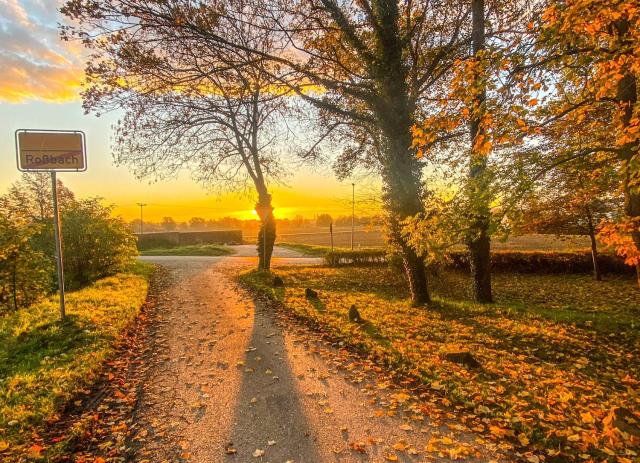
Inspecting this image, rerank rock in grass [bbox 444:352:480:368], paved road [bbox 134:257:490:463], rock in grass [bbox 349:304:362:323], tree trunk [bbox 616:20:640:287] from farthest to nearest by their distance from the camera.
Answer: rock in grass [bbox 349:304:362:323]
tree trunk [bbox 616:20:640:287]
rock in grass [bbox 444:352:480:368]
paved road [bbox 134:257:490:463]

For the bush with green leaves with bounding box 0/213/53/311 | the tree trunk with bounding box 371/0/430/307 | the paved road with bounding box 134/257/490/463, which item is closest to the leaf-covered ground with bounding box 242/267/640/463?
the paved road with bounding box 134/257/490/463

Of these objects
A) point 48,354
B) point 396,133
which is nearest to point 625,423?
point 396,133

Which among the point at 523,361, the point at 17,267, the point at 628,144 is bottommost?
the point at 523,361

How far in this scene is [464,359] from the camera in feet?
17.8

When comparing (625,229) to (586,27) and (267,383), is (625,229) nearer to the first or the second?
(586,27)

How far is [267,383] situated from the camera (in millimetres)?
4902

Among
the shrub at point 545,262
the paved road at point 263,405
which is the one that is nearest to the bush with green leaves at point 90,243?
the paved road at point 263,405

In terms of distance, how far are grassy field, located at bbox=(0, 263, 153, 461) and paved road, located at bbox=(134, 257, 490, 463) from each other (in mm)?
915

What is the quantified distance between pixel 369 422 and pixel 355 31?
29.3 feet

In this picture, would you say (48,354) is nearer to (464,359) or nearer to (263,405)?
(263,405)

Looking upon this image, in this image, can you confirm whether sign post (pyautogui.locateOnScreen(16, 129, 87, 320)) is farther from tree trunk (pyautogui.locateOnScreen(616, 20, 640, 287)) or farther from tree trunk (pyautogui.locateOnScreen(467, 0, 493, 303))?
tree trunk (pyautogui.locateOnScreen(616, 20, 640, 287))

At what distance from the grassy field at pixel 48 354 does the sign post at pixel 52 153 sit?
117 cm

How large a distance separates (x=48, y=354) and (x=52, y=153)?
3647 mm

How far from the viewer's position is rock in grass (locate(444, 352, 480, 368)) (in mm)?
5352
